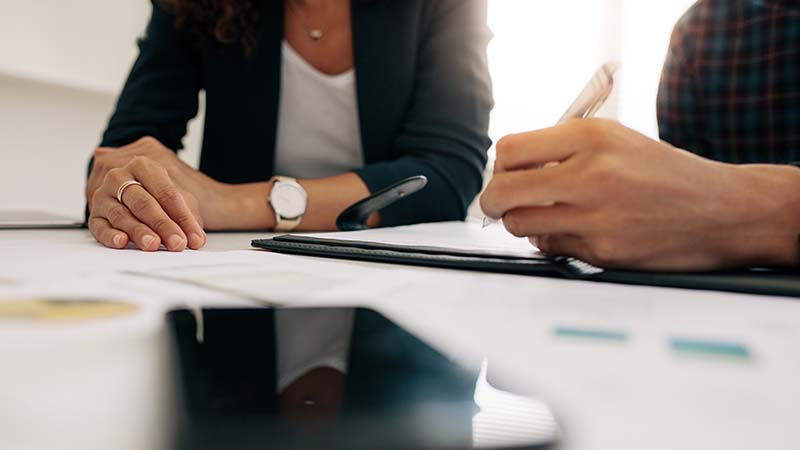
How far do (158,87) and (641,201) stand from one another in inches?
32.4

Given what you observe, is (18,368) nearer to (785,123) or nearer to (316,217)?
(316,217)

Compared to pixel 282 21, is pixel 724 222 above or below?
below

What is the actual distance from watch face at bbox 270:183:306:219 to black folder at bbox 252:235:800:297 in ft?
0.90

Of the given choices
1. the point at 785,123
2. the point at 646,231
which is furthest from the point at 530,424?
the point at 785,123

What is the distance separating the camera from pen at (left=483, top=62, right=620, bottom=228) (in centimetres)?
39

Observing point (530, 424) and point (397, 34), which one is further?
point (397, 34)

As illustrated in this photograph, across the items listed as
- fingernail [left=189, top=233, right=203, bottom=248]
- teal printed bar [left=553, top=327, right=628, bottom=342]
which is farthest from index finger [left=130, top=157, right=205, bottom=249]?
teal printed bar [left=553, top=327, right=628, bottom=342]

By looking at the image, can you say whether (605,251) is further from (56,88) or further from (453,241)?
(56,88)

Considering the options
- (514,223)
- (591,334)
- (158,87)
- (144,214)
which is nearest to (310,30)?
(158,87)

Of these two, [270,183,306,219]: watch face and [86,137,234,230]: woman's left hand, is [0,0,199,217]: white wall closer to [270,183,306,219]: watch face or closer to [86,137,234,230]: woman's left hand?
[86,137,234,230]: woman's left hand

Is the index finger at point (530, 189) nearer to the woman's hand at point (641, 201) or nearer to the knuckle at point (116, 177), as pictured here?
the woman's hand at point (641, 201)

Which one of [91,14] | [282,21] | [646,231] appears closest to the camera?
[646,231]

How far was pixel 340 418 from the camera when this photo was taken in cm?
12

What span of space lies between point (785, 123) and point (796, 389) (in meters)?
0.78
